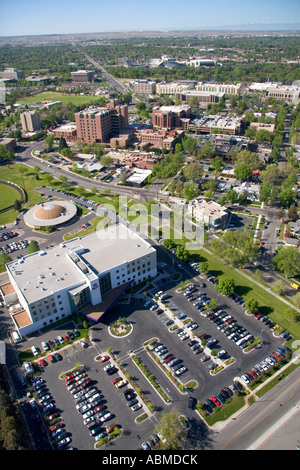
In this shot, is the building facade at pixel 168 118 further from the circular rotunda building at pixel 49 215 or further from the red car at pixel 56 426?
the red car at pixel 56 426

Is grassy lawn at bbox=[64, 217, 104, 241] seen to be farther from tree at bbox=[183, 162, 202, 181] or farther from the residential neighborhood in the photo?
tree at bbox=[183, 162, 202, 181]

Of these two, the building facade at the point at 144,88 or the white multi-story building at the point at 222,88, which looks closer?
the white multi-story building at the point at 222,88

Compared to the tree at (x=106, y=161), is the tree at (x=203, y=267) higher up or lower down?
lower down

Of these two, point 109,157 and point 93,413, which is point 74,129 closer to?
point 109,157

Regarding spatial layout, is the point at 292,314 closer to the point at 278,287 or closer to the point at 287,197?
the point at 278,287

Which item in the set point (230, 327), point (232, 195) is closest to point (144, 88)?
point (232, 195)

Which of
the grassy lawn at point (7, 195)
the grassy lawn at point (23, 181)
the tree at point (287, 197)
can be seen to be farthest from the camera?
the grassy lawn at point (7, 195)

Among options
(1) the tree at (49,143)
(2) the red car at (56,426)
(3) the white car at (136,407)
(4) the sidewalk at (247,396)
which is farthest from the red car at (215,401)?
(1) the tree at (49,143)
